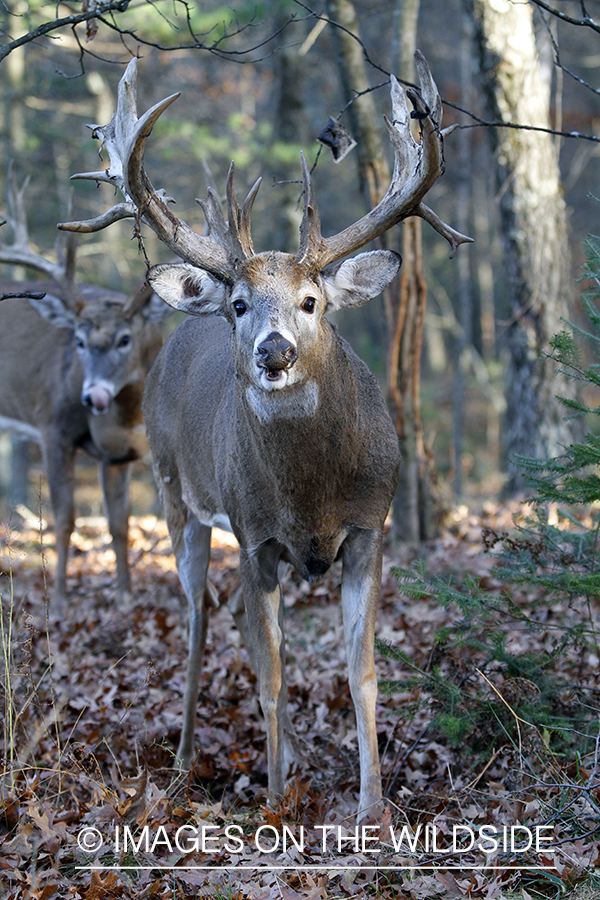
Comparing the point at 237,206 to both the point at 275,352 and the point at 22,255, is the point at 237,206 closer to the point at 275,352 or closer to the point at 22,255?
the point at 275,352

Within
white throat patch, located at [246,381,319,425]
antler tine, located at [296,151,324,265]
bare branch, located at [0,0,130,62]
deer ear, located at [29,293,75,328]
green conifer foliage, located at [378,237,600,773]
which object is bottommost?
green conifer foliage, located at [378,237,600,773]

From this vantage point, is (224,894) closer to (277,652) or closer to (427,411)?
(277,652)

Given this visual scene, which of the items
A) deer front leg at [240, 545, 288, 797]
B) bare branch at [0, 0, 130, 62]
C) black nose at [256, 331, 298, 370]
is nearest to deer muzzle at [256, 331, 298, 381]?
black nose at [256, 331, 298, 370]

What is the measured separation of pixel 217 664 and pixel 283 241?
25.1 ft

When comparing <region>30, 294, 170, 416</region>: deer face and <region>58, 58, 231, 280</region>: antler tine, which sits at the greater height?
<region>58, 58, 231, 280</region>: antler tine

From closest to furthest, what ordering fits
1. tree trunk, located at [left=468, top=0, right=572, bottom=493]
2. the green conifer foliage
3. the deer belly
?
the green conifer foliage → the deer belly → tree trunk, located at [left=468, top=0, right=572, bottom=493]

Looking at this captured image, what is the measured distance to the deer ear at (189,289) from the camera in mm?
4551

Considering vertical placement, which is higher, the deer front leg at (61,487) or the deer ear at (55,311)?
the deer ear at (55,311)

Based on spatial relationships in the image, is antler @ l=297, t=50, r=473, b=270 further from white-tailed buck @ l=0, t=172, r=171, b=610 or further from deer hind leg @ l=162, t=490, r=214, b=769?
white-tailed buck @ l=0, t=172, r=171, b=610

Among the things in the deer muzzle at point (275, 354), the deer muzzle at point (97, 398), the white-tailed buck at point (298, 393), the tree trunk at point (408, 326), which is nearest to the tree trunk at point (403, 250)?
the tree trunk at point (408, 326)

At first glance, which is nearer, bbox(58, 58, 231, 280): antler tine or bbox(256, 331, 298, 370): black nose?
bbox(256, 331, 298, 370): black nose

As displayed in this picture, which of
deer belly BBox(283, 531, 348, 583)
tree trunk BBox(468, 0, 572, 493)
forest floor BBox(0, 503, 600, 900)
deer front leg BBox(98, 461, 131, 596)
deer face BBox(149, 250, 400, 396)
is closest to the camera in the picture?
forest floor BBox(0, 503, 600, 900)

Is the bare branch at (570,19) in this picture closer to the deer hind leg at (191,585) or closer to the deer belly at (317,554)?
the deer belly at (317,554)

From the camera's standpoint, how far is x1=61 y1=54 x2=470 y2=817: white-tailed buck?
4.18 meters
